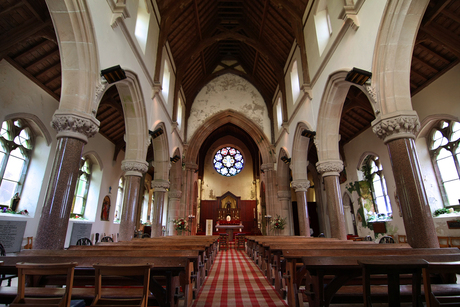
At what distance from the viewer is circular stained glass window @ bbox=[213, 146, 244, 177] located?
21469 mm

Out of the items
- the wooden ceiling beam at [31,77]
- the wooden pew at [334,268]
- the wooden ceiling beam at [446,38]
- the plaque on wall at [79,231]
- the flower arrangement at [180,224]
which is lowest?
the wooden pew at [334,268]

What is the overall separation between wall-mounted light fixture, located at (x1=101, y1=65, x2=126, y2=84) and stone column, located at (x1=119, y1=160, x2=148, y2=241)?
284 centimetres

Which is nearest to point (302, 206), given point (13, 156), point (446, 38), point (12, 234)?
point (446, 38)

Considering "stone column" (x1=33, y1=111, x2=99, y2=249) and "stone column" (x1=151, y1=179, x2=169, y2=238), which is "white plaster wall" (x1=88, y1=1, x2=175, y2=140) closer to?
"stone column" (x1=33, y1=111, x2=99, y2=249)

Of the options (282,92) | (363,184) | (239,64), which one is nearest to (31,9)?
(282,92)

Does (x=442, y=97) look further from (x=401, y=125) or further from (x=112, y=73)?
(x=112, y=73)

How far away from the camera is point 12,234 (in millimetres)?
7168

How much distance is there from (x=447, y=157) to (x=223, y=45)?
471 inches

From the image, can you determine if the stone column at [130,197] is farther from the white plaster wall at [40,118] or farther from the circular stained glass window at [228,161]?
the circular stained glass window at [228,161]

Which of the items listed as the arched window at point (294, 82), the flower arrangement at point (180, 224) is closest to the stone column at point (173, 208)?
the flower arrangement at point (180, 224)

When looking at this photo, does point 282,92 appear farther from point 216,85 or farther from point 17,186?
point 17,186

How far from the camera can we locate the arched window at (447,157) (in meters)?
8.12

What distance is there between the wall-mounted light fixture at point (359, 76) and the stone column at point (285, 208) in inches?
335

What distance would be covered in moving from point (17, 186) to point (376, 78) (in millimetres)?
10183
